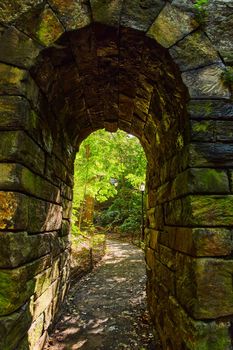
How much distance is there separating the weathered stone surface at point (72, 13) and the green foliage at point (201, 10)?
3.27 ft

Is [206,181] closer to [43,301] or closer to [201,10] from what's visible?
[201,10]

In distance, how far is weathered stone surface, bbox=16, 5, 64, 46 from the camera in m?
2.33

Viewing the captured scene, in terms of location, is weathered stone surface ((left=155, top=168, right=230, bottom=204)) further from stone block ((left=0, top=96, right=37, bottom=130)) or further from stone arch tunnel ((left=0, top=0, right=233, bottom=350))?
stone block ((left=0, top=96, right=37, bottom=130))

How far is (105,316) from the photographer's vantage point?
463 cm

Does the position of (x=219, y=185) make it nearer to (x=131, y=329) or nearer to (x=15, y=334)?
(x=15, y=334)

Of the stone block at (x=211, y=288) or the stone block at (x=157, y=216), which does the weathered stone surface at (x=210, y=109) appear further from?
the stone block at (x=157, y=216)

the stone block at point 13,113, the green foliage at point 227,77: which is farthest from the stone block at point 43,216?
the green foliage at point 227,77

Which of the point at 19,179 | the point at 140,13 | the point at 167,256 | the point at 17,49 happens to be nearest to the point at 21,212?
the point at 19,179

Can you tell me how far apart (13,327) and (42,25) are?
252 cm

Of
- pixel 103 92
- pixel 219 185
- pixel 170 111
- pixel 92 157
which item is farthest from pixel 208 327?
pixel 92 157

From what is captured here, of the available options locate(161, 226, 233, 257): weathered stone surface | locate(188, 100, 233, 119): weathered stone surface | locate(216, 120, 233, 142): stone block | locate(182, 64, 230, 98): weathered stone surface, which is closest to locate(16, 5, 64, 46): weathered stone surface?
locate(182, 64, 230, 98): weathered stone surface

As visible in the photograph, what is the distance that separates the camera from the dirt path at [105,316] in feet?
12.0

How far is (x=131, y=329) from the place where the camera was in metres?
4.08

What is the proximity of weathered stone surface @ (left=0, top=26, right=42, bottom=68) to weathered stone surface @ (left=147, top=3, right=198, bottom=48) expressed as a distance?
3.45 ft
